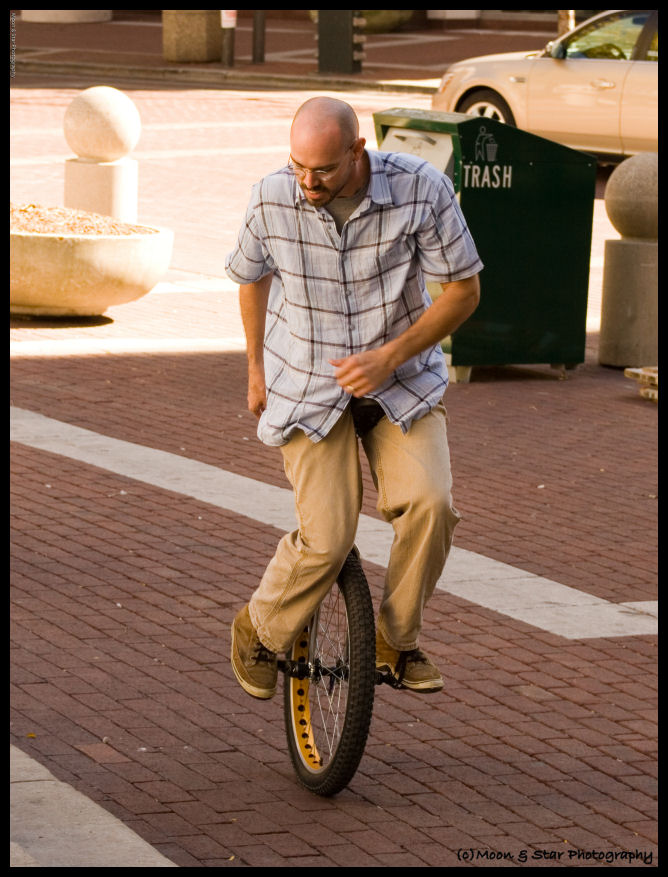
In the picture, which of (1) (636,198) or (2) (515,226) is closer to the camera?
(2) (515,226)

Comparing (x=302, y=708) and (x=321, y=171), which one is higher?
(x=321, y=171)

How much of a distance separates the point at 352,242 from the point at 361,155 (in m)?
0.22

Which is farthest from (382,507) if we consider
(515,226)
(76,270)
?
(76,270)

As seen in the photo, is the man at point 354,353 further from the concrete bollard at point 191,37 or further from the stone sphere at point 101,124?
the concrete bollard at point 191,37

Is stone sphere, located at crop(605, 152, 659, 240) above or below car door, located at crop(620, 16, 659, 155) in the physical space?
below

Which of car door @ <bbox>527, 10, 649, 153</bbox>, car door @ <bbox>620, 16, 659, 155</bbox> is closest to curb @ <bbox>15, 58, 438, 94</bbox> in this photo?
car door @ <bbox>527, 10, 649, 153</bbox>

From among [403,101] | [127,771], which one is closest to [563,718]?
[127,771]

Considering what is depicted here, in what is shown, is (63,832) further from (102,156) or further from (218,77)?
(218,77)

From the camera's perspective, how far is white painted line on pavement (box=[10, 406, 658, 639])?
20.3 feet

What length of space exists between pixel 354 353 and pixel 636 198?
22.6 feet

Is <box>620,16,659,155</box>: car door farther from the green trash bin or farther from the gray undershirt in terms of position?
the gray undershirt

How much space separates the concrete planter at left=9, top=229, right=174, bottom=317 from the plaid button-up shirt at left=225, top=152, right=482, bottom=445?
6.83m

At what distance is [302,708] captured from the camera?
4.84 meters

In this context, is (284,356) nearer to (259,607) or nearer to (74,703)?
(259,607)
